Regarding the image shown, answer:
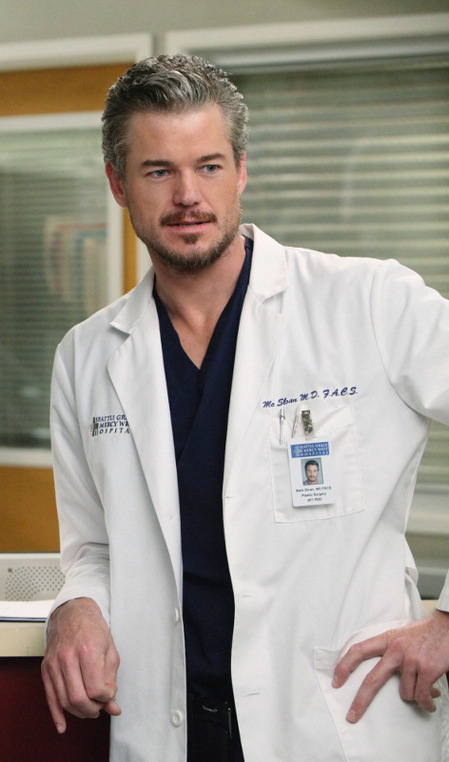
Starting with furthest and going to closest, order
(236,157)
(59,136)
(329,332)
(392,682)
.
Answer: (59,136)
(236,157)
(329,332)
(392,682)

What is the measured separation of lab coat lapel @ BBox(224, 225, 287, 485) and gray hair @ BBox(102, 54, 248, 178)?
0.20 metres

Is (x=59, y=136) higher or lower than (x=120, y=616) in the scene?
higher

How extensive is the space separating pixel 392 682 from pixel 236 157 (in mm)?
902

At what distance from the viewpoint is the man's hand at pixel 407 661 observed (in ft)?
3.69

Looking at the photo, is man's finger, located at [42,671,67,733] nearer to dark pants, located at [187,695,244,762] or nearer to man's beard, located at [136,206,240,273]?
dark pants, located at [187,695,244,762]

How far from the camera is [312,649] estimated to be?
1205mm

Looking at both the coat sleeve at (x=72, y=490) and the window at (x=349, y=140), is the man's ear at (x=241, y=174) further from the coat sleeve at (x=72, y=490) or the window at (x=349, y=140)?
the window at (x=349, y=140)

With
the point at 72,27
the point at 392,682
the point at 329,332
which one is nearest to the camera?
the point at 392,682

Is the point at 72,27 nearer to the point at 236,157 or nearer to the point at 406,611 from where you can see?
the point at 236,157

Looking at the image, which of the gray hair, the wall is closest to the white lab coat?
the gray hair

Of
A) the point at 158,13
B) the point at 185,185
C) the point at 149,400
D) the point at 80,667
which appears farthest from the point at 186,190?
the point at 158,13

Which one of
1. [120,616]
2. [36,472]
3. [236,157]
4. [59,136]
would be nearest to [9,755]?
[120,616]

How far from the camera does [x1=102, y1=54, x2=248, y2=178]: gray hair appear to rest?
1.34 metres

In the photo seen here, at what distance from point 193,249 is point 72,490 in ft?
1.63
